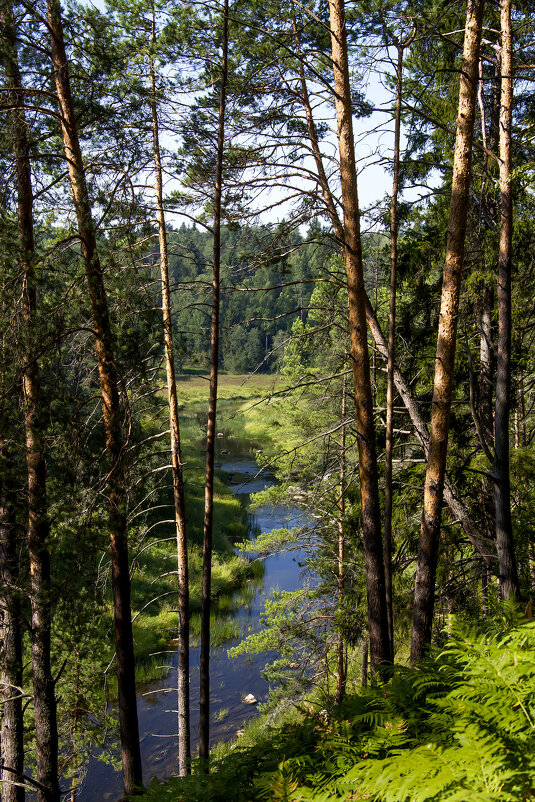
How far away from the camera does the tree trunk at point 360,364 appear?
5652 mm

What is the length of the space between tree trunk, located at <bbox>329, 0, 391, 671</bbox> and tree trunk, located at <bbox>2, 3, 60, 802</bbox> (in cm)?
340

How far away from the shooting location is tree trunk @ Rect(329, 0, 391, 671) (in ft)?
18.5

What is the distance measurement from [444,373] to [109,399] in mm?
3775

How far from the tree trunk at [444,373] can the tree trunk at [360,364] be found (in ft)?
1.37

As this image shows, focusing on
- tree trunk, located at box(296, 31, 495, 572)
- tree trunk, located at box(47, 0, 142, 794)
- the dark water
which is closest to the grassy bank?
the dark water

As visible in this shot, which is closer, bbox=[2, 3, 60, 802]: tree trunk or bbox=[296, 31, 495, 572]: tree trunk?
bbox=[2, 3, 60, 802]: tree trunk

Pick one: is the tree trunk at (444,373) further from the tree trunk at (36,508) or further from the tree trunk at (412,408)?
the tree trunk at (36,508)

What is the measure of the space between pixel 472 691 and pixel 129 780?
18.5 ft

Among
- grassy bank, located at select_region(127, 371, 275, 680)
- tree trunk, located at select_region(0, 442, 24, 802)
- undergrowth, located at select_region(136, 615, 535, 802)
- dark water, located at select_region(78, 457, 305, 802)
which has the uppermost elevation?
undergrowth, located at select_region(136, 615, 535, 802)

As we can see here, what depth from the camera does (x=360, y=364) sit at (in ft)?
19.0

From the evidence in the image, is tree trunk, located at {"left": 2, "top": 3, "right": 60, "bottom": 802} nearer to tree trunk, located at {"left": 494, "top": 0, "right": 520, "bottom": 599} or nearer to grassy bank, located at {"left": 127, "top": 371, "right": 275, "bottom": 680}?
grassy bank, located at {"left": 127, "top": 371, "right": 275, "bottom": 680}

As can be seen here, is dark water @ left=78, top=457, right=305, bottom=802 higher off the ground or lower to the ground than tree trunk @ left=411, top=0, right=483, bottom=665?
lower

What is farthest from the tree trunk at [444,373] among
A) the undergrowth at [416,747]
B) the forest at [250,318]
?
the undergrowth at [416,747]

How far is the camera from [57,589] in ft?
19.7
